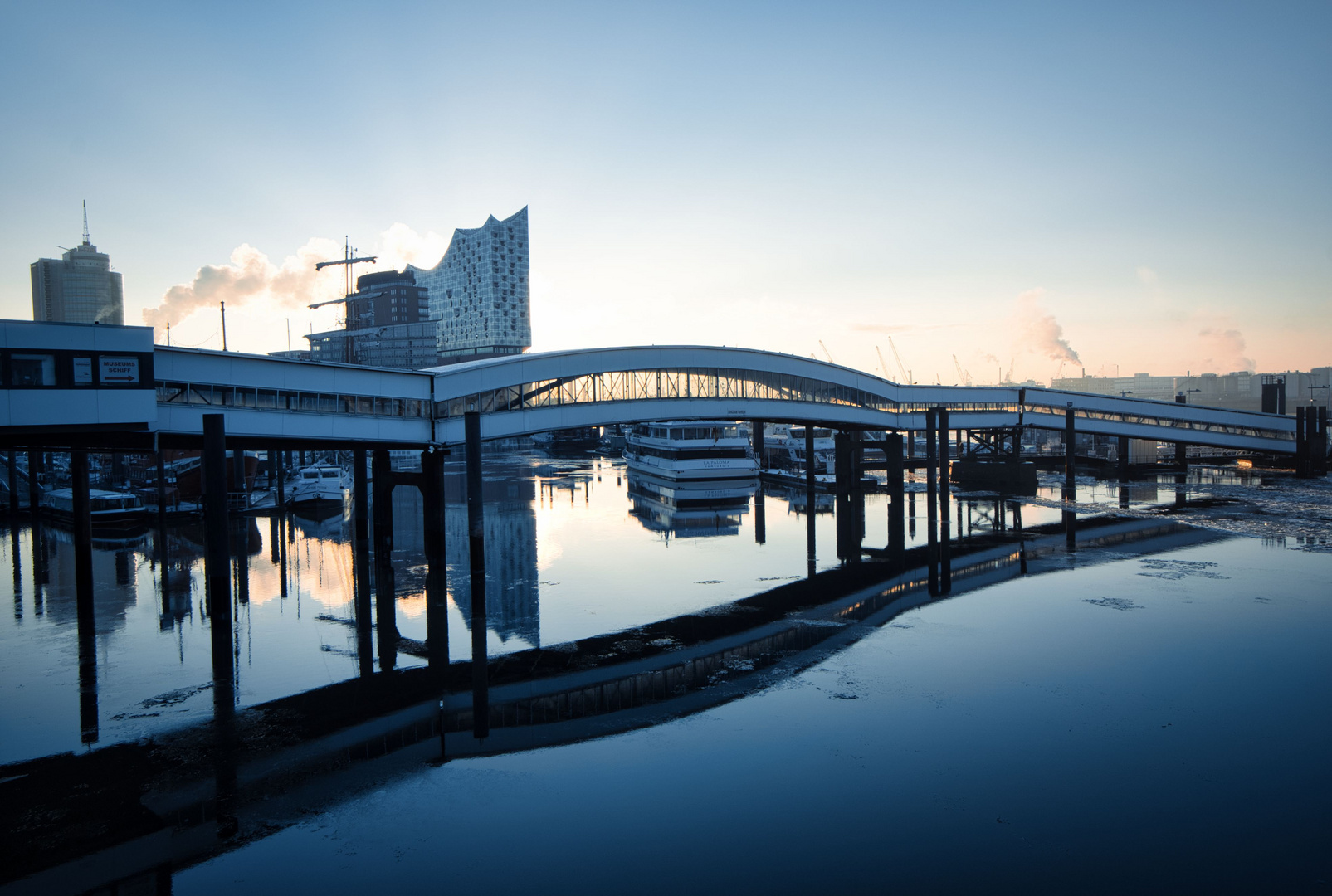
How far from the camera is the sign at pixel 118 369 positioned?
20203 mm

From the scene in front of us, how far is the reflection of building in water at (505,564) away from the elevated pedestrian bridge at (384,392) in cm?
441

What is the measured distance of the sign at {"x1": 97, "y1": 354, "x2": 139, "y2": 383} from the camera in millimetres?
20203

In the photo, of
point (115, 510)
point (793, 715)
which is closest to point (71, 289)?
point (115, 510)

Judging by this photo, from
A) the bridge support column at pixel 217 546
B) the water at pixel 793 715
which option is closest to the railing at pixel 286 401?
the bridge support column at pixel 217 546

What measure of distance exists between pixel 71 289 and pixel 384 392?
19944 centimetres

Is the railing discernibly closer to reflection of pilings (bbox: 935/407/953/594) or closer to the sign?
the sign

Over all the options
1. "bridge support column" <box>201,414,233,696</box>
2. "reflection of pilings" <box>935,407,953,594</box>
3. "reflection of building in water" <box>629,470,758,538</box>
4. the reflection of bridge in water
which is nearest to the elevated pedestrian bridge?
"bridge support column" <box>201,414,233,696</box>

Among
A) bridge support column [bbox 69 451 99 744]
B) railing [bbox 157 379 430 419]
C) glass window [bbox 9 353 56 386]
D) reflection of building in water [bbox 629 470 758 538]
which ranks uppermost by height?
glass window [bbox 9 353 56 386]

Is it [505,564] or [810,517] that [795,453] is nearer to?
[810,517]

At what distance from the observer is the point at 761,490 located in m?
62.3

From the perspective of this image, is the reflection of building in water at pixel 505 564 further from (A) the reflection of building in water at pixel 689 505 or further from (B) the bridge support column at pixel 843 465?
(B) the bridge support column at pixel 843 465

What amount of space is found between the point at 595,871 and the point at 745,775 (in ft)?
10.9

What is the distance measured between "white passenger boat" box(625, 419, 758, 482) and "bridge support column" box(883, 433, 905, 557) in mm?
15130

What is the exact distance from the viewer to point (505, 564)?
31719 millimetres
